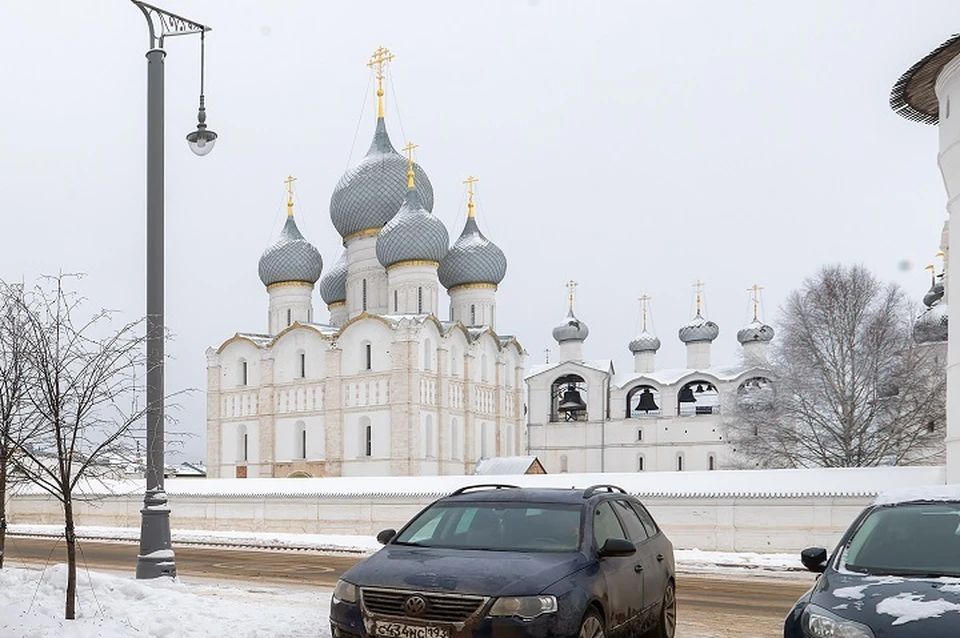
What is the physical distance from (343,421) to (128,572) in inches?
1520

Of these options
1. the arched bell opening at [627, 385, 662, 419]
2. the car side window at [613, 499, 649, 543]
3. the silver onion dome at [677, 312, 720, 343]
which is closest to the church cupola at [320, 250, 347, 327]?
the arched bell opening at [627, 385, 662, 419]

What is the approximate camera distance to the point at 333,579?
54.7 feet

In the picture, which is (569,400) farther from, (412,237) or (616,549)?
(616,549)

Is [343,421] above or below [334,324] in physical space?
below

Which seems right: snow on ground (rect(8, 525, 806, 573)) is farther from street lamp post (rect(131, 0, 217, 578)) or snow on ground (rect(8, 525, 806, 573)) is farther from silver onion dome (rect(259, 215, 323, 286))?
silver onion dome (rect(259, 215, 323, 286))

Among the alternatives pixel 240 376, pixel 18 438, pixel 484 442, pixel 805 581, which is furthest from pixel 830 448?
pixel 240 376

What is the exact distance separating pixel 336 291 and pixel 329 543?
43.2 m

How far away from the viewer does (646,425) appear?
76750 millimetres

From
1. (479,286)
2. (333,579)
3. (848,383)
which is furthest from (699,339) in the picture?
(333,579)

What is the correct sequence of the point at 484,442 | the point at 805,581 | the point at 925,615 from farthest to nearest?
1. the point at 484,442
2. the point at 805,581
3. the point at 925,615

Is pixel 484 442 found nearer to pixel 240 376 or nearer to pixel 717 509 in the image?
pixel 240 376

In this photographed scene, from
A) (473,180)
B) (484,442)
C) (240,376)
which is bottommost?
(484,442)

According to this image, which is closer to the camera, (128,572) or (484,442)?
(128,572)

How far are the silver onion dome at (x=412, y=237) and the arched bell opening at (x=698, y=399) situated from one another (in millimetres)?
28335
